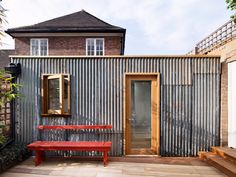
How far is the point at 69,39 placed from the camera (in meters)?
11.3

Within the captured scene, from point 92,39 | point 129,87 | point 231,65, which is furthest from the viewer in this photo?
point 92,39

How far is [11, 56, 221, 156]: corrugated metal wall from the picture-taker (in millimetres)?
5371

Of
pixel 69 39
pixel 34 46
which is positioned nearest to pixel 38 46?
pixel 34 46

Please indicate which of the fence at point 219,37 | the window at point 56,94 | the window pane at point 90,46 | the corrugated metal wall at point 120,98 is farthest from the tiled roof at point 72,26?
the window at point 56,94

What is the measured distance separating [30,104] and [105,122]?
6.90 feet

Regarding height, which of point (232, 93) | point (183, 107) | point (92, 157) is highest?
point (232, 93)

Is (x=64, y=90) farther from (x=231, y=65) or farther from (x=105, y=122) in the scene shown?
(x=231, y=65)

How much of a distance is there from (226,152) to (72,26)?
9.80m

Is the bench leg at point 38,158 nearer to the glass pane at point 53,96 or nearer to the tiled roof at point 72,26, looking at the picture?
the glass pane at point 53,96

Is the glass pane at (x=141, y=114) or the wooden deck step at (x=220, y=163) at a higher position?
the glass pane at (x=141, y=114)

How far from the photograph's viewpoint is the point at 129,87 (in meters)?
5.44

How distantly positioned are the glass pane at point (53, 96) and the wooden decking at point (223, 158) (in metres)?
4.08

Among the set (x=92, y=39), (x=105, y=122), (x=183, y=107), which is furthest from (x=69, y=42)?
(x=183, y=107)

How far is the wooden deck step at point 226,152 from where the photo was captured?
4.50 metres
